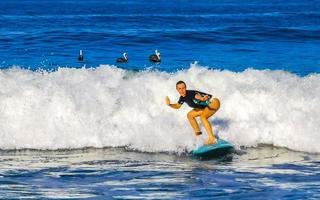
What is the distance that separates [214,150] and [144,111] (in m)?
3.46

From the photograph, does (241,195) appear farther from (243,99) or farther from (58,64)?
(58,64)

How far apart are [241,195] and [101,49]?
24.5 metres

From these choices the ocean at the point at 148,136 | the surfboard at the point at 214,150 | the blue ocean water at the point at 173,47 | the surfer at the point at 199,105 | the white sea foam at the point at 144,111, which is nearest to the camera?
the ocean at the point at 148,136

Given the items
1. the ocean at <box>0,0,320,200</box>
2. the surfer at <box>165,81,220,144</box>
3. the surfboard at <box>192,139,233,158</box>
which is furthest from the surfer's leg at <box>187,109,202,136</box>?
the ocean at <box>0,0,320,200</box>

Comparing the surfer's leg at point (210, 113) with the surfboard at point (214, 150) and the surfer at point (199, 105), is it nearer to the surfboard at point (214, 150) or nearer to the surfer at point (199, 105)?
the surfer at point (199, 105)

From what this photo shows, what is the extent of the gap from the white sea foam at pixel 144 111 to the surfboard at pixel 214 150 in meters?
1.11

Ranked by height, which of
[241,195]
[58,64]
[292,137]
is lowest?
[241,195]

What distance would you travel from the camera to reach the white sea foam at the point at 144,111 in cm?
2042

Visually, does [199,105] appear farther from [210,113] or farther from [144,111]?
[144,111]

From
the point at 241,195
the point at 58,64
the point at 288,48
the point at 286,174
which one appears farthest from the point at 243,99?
the point at 288,48

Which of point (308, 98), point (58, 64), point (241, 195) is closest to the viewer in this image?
point (241, 195)

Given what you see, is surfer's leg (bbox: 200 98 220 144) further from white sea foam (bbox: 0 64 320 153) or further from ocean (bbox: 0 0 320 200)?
white sea foam (bbox: 0 64 320 153)

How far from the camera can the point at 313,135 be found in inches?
792

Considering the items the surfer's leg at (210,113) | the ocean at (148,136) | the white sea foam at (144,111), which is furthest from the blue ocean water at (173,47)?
the surfer's leg at (210,113)
